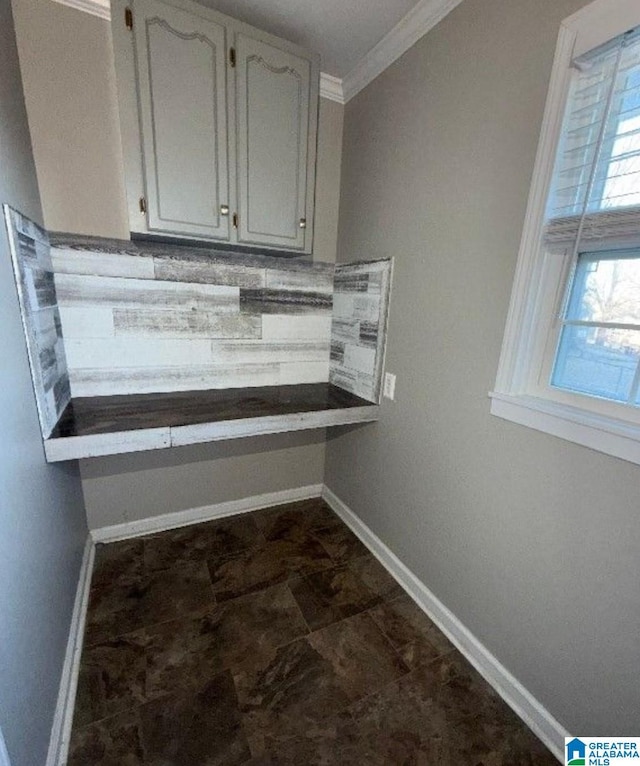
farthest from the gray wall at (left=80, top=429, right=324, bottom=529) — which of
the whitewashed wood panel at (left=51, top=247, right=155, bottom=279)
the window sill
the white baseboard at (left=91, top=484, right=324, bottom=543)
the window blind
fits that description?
the window blind

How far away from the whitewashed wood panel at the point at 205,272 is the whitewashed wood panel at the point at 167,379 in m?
0.47

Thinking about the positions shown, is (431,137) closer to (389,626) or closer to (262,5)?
(262,5)

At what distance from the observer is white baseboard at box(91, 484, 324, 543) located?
1.89 meters

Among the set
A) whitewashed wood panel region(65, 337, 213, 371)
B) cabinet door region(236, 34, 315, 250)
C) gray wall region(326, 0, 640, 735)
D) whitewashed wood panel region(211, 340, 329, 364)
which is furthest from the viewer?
whitewashed wood panel region(211, 340, 329, 364)

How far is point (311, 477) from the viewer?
239 centimetres

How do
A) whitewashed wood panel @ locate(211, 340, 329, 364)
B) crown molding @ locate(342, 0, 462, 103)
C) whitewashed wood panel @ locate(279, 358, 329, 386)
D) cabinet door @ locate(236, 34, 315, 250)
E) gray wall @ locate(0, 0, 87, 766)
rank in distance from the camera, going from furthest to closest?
whitewashed wood panel @ locate(279, 358, 329, 386), whitewashed wood panel @ locate(211, 340, 329, 364), cabinet door @ locate(236, 34, 315, 250), crown molding @ locate(342, 0, 462, 103), gray wall @ locate(0, 0, 87, 766)

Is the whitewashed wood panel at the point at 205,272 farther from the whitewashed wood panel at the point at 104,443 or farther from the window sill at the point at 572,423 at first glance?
the window sill at the point at 572,423

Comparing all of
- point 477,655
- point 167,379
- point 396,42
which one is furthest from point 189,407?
point 396,42

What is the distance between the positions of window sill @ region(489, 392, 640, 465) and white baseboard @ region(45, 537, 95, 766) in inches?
68.0

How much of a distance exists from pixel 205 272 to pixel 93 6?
1.07 metres

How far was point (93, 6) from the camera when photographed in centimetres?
134

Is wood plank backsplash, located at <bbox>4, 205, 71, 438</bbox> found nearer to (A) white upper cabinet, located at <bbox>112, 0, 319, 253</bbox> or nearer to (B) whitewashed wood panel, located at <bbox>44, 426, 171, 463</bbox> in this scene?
(B) whitewashed wood panel, located at <bbox>44, 426, 171, 463</bbox>

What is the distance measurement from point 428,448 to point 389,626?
0.81 metres

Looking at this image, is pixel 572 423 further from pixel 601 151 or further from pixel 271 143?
pixel 271 143
